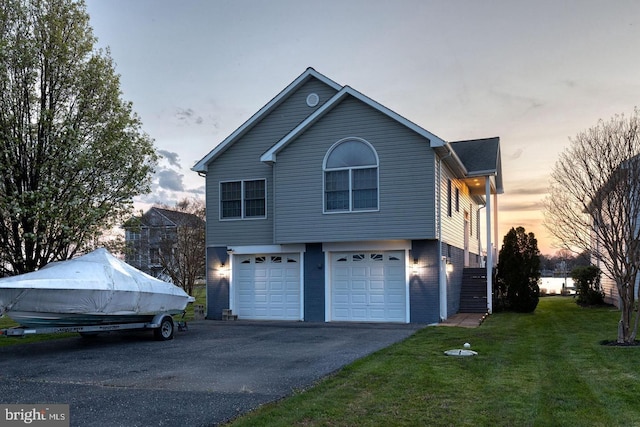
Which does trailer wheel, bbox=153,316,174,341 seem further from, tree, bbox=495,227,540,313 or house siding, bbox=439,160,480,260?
tree, bbox=495,227,540,313

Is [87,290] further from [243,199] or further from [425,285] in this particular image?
[425,285]

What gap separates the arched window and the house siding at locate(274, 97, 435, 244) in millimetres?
178

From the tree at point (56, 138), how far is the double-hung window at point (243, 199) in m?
3.84

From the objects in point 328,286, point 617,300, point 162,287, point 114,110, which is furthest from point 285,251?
point 617,300

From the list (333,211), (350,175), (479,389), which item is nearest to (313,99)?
(350,175)

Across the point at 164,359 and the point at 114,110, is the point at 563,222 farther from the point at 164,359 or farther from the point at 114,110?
the point at 114,110

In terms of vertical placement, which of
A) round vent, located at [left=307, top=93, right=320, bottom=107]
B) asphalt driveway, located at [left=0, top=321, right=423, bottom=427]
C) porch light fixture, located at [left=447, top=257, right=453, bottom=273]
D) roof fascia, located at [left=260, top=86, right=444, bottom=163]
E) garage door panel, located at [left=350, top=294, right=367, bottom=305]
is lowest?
asphalt driveway, located at [left=0, top=321, right=423, bottom=427]

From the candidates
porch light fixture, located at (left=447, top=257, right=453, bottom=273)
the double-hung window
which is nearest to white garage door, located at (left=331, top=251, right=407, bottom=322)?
porch light fixture, located at (left=447, top=257, right=453, bottom=273)

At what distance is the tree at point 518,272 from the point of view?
64.4ft

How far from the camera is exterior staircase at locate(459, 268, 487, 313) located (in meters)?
19.8

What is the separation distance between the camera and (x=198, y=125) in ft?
72.3

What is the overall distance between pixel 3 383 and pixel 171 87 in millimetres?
12868

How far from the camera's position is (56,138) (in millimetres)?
13922

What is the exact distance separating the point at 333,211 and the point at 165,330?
5975 mm
